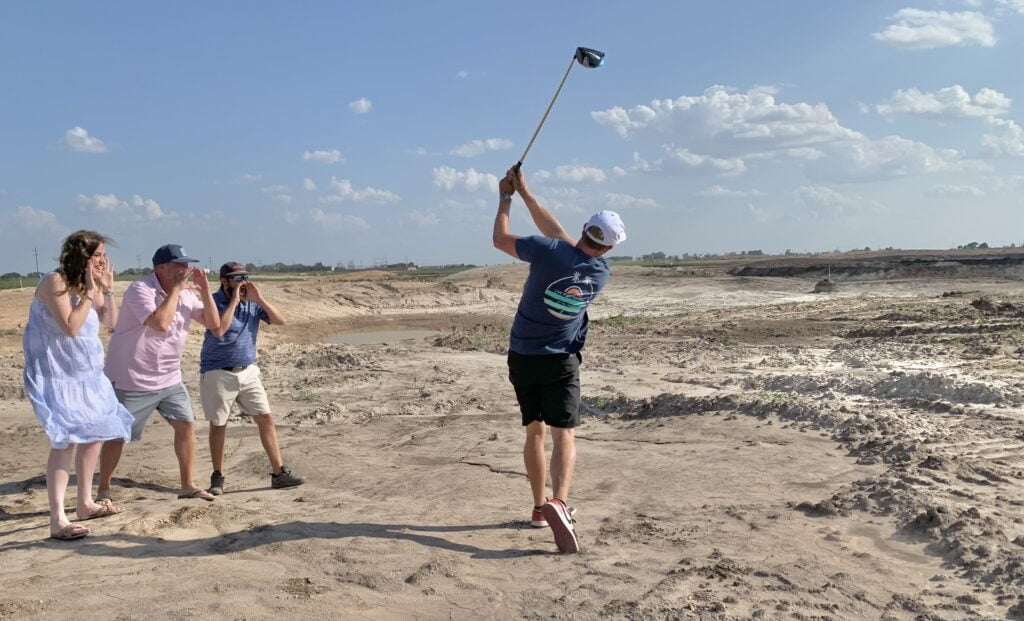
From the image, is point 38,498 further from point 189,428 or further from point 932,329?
point 932,329

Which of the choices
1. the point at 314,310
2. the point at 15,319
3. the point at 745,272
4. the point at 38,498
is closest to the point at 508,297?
the point at 314,310

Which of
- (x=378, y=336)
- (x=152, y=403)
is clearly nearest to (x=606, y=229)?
(x=152, y=403)

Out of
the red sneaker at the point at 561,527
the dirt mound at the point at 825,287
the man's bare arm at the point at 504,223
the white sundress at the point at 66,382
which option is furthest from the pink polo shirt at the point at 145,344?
the dirt mound at the point at 825,287

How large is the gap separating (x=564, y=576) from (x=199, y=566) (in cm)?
189

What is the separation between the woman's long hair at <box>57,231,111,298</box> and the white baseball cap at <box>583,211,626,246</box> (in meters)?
2.85

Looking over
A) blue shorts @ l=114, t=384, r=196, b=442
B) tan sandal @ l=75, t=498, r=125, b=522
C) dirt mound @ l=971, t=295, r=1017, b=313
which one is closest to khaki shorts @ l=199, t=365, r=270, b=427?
blue shorts @ l=114, t=384, r=196, b=442

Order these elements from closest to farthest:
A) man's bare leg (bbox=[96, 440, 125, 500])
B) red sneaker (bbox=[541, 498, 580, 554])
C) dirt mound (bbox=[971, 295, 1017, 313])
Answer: red sneaker (bbox=[541, 498, 580, 554]) < man's bare leg (bbox=[96, 440, 125, 500]) < dirt mound (bbox=[971, 295, 1017, 313])

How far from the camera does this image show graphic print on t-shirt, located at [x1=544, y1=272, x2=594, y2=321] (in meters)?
4.41

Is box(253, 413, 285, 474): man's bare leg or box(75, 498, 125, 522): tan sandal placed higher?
box(253, 413, 285, 474): man's bare leg

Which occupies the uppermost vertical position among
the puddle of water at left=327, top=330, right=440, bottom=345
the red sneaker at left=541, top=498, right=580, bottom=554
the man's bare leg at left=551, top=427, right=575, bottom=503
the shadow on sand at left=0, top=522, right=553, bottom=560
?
the man's bare leg at left=551, top=427, right=575, bottom=503

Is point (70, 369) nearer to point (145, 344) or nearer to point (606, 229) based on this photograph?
point (145, 344)

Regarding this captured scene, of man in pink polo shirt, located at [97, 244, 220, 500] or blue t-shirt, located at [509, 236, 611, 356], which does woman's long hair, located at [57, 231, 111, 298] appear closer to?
man in pink polo shirt, located at [97, 244, 220, 500]

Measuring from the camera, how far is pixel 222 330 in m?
5.27

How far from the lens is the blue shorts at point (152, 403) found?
5168 millimetres
